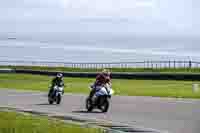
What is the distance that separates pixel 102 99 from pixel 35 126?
6.87 m

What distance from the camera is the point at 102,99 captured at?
26.5 m

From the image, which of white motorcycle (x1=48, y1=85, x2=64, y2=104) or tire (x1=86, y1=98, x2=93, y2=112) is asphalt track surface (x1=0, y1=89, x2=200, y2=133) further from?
white motorcycle (x1=48, y1=85, x2=64, y2=104)

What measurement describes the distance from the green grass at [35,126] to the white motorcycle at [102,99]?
127 inches

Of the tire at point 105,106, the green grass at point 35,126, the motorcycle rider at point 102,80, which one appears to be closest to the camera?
the green grass at point 35,126

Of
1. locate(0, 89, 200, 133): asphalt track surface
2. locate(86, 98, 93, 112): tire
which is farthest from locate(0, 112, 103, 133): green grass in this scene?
locate(86, 98, 93, 112): tire

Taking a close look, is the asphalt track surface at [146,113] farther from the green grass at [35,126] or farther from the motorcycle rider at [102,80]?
the green grass at [35,126]

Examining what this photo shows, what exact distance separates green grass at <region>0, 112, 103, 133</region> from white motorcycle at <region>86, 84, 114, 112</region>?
3.23m

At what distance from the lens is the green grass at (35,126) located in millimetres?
18766

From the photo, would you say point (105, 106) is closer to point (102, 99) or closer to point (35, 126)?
point (102, 99)

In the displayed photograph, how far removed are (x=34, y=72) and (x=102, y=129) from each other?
59.1 metres

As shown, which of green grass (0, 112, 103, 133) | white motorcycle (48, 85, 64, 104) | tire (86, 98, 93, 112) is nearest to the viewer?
green grass (0, 112, 103, 133)

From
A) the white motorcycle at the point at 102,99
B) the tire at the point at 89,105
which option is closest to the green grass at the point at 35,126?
the white motorcycle at the point at 102,99

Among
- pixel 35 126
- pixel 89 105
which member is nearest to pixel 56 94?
pixel 89 105

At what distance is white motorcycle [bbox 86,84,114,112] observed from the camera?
26.1 m
